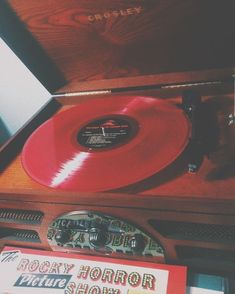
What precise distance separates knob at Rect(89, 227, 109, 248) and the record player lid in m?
0.51

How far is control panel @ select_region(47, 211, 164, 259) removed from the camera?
0.74m

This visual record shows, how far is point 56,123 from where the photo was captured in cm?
99

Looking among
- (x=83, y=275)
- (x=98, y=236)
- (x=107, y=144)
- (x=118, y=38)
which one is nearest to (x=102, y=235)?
(x=98, y=236)

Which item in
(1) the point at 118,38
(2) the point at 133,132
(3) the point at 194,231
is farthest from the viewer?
(1) the point at 118,38

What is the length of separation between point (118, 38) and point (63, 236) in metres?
0.58

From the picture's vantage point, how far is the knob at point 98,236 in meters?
0.75

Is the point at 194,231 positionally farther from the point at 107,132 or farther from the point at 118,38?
the point at 118,38

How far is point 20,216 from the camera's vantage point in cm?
88

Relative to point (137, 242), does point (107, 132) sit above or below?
above

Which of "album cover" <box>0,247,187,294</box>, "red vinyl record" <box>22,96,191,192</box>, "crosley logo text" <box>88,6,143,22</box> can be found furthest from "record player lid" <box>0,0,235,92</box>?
"album cover" <box>0,247,187,294</box>

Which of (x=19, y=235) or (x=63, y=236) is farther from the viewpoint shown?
(x=19, y=235)

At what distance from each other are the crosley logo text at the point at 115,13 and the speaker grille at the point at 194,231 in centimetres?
54

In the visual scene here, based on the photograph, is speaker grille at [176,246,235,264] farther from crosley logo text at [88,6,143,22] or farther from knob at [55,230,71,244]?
crosley logo text at [88,6,143,22]

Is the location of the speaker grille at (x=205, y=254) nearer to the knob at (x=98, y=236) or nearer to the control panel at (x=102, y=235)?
the control panel at (x=102, y=235)
